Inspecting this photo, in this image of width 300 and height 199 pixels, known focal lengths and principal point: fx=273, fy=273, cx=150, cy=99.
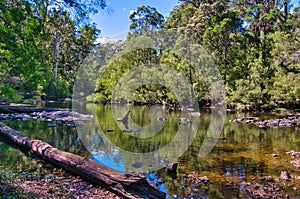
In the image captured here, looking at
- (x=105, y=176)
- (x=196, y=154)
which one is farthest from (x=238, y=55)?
(x=105, y=176)

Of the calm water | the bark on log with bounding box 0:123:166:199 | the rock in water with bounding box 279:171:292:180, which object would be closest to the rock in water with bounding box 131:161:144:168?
the calm water

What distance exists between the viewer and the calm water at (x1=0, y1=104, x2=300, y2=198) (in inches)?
274

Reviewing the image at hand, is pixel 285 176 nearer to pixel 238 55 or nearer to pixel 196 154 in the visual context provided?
pixel 196 154

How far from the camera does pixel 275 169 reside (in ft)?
26.9

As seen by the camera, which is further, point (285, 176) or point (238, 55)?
point (238, 55)

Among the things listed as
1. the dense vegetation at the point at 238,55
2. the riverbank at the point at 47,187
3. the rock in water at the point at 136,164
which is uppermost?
the dense vegetation at the point at 238,55

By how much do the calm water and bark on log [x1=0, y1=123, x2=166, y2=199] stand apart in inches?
32.2

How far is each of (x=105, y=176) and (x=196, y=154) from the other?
4824 mm

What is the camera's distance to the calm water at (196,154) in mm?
6949

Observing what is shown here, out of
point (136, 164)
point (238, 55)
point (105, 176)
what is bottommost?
point (136, 164)

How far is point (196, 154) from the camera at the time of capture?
33.1ft

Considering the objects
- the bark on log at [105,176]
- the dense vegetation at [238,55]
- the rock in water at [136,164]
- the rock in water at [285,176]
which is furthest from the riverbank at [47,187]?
the dense vegetation at [238,55]

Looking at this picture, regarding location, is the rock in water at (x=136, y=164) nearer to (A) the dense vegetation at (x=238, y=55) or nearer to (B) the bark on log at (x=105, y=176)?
(B) the bark on log at (x=105, y=176)

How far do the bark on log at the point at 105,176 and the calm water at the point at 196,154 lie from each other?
818mm
